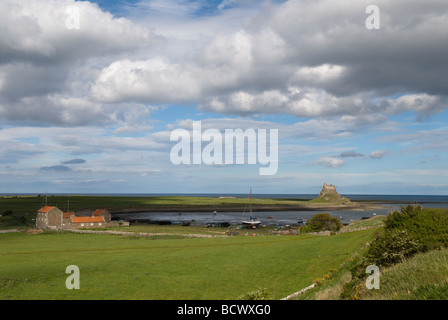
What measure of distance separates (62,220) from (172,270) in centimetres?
6764

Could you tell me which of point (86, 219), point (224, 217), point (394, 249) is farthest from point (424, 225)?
point (224, 217)

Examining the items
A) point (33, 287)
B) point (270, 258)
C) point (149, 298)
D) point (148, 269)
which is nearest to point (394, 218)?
point (270, 258)

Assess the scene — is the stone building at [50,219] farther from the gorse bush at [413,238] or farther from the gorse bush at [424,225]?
the gorse bush at [424,225]

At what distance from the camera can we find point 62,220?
9075 cm

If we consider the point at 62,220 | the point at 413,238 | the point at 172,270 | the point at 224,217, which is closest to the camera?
the point at 413,238

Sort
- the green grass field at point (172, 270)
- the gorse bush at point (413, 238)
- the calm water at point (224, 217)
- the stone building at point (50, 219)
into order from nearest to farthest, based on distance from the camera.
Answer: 1. the gorse bush at point (413, 238)
2. the green grass field at point (172, 270)
3. the stone building at point (50, 219)
4. the calm water at point (224, 217)

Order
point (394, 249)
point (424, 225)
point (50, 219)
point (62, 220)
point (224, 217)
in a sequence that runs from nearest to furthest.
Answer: point (394, 249)
point (424, 225)
point (50, 219)
point (62, 220)
point (224, 217)

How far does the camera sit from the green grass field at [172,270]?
2962 cm

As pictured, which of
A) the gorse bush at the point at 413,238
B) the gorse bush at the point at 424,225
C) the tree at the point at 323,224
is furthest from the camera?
the tree at the point at 323,224

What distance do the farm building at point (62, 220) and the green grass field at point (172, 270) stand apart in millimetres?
38238

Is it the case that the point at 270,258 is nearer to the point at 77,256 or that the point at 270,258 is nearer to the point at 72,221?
the point at 77,256

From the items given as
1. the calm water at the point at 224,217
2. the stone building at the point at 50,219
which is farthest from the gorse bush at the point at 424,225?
the calm water at the point at 224,217

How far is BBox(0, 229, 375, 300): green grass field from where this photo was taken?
29.6 meters

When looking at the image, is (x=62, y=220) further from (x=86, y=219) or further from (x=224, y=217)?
(x=224, y=217)
